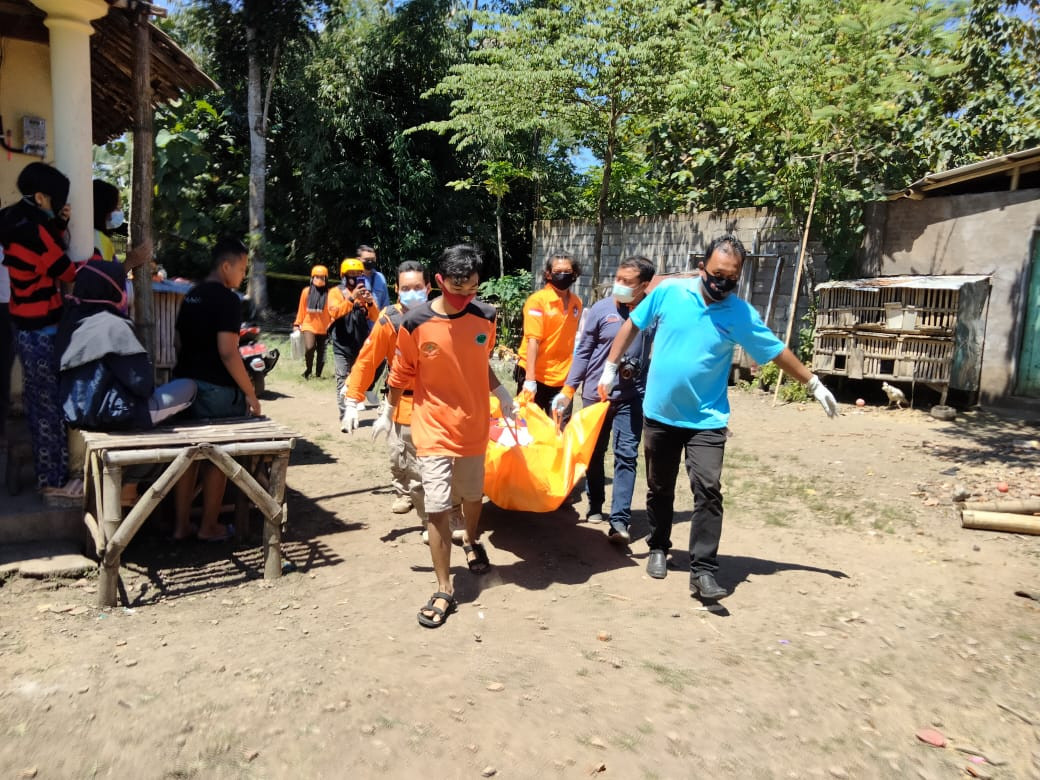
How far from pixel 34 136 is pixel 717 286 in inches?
217

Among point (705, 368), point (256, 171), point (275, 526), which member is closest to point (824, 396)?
point (705, 368)

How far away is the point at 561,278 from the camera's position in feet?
19.0

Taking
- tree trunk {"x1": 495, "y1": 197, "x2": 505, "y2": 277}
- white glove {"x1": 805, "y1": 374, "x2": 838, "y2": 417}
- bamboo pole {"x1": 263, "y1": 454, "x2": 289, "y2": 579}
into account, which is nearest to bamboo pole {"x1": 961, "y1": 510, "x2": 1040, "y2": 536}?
white glove {"x1": 805, "y1": 374, "x2": 838, "y2": 417}

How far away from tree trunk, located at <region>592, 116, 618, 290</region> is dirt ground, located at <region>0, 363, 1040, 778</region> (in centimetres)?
868

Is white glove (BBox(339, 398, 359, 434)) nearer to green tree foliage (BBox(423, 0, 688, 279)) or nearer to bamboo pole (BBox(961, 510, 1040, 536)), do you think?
bamboo pole (BBox(961, 510, 1040, 536))

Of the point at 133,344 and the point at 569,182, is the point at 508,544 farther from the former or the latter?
the point at 569,182

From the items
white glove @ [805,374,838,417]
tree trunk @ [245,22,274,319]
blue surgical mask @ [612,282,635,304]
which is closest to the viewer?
white glove @ [805,374,838,417]

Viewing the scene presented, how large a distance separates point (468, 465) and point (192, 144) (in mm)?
16074

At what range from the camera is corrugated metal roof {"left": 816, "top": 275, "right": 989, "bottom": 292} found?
9.99 m

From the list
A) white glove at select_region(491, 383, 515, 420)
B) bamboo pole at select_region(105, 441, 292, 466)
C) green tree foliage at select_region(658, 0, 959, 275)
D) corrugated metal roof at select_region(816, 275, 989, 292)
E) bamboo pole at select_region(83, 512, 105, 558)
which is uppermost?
green tree foliage at select_region(658, 0, 959, 275)

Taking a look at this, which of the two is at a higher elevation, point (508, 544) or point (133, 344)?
point (133, 344)

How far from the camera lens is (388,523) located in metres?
5.72

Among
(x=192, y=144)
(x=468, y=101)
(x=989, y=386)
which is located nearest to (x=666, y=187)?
(x=468, y=101)

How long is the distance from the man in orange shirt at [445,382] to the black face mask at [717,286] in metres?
1.22
